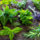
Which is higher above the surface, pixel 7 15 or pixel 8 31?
pixel 7 15

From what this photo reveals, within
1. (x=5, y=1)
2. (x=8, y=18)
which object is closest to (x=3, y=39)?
(x=8, y=18)

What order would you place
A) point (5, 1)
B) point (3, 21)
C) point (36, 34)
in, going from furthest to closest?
point (5, 1)
point (3, 21)
point (36, 34)

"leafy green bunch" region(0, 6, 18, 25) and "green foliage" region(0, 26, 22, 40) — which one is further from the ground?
"leafy green bunch" region(0, 6, 18, 25)

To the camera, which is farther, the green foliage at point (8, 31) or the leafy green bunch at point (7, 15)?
the leafy green bunch at point (7, 15)

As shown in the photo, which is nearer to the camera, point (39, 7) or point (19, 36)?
point (19, 36)

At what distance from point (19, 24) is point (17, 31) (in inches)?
4.7

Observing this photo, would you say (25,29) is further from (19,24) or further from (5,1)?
(5,1)

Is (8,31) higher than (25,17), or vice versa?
(25,17)

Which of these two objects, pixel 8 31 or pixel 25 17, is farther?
pixel 25 17

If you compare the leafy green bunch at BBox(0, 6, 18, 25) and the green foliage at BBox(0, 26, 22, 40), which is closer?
the green foliage at BBox(0, 26, 22, 40)

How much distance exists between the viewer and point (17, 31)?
2.84ft

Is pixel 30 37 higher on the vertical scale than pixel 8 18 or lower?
lower

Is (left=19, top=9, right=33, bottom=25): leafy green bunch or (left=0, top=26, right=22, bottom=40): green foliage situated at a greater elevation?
(left=19, top=9, right=33, bottom=25): leafy green bunch

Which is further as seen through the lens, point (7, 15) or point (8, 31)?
point (7, 15)
